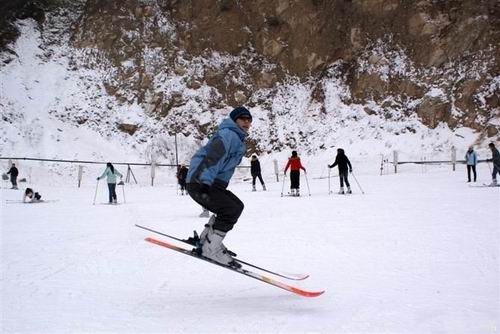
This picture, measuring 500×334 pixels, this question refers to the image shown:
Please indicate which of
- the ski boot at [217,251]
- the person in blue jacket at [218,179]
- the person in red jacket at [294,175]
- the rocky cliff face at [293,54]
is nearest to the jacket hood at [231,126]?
the person in blue jacket at [218,179]

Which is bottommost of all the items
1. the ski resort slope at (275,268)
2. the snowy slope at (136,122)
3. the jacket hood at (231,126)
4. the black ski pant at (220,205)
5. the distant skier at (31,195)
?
the ski resort slope at (275,268)

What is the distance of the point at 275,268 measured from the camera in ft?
17.6

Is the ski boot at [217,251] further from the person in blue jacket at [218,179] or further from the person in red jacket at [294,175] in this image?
the person in red jacket at [294,175]

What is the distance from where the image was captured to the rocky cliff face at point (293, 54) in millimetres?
25844

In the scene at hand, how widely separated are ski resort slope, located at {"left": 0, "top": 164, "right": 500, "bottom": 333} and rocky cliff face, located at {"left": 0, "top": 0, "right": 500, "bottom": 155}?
58.5 feet

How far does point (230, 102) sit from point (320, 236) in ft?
76.0

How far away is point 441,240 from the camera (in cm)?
660

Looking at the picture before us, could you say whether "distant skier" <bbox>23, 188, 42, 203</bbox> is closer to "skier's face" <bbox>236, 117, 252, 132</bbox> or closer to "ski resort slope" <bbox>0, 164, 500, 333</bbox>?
"ski resort slope" <bbox>0, 164, 500, 333</bbox>

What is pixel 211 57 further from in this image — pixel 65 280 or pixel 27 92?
pixel 65 280

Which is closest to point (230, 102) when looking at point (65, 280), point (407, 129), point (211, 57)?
point (211, 57)

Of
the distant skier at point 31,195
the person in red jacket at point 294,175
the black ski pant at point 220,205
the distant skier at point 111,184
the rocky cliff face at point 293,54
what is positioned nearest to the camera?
the black ski pant at point 220,205

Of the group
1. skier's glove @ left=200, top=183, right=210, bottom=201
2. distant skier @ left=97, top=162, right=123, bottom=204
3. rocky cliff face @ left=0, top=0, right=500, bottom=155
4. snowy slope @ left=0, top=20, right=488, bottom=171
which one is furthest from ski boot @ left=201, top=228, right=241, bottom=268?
rocky cliff face @ left=0, top=0, right=500, bottom=155

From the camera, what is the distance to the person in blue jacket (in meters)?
4.13

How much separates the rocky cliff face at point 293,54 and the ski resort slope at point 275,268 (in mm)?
17827
